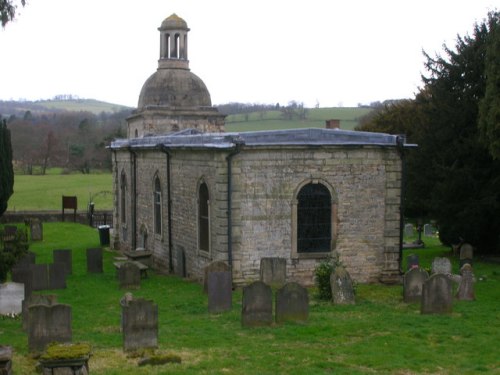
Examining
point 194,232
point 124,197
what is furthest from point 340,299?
point 124,197

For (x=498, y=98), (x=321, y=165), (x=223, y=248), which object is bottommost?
(x=223, y=248)

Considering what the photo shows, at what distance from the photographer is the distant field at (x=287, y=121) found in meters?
77.4

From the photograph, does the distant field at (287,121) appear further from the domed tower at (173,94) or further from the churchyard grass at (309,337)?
the churchyard grass at (309,337)

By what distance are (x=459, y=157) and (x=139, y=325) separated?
16.3 m

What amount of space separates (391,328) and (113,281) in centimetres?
1008

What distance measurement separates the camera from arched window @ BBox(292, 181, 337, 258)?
66.5 feet

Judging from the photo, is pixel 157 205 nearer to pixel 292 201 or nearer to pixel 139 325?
pixel 292 201

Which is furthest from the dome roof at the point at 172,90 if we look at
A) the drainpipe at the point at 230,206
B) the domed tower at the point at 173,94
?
the drainpipe at the point at 230,206

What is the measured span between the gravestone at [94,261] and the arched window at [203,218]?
4.20m

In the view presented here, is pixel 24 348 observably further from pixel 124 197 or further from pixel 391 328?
pixel 124 197

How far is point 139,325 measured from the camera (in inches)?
523

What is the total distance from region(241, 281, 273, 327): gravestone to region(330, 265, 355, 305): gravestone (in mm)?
2806

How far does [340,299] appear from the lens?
17.4 m

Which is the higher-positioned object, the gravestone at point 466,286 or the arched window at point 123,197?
the arched window at point 123,197
